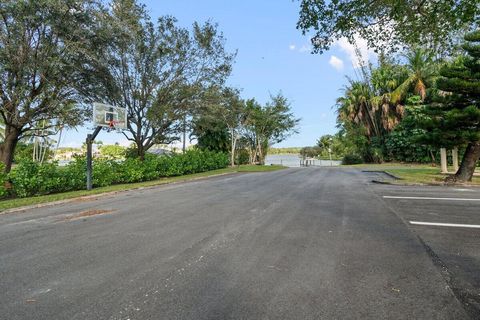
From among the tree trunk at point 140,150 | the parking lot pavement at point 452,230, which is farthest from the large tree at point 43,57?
the parking lot pavement at point 452,230

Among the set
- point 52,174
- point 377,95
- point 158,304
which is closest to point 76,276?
point 158,304

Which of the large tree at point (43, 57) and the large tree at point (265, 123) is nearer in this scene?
the large tree at point (43, 57)

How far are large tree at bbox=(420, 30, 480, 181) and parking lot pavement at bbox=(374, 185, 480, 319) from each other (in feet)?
10.4

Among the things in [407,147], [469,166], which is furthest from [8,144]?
[407,147]

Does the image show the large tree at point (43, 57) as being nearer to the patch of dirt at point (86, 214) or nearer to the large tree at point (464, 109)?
the patch of dirt at point (86, 214)

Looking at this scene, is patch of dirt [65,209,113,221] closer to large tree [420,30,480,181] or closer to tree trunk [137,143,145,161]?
tree trunk [137,143,145,161]

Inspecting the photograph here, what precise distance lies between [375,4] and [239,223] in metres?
6.64

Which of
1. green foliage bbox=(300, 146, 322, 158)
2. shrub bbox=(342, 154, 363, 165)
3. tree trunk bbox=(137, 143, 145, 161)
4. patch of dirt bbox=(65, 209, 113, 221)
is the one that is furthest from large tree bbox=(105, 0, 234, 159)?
green foliage bbox=(300, 146, 322, 158)

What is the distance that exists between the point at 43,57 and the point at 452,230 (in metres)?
Answer: 15.2

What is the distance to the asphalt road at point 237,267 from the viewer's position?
2.53m

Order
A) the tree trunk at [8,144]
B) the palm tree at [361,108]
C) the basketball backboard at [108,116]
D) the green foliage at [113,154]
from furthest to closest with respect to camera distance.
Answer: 1. the palm tree at [361,108]
2. the green foliage at [113,154]
3. the tree trunk at [8,144]
4. the basketball backboard at [108,116]

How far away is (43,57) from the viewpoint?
1230cm

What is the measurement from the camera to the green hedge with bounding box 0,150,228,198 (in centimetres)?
1008

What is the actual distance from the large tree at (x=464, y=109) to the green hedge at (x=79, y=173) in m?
14.5
